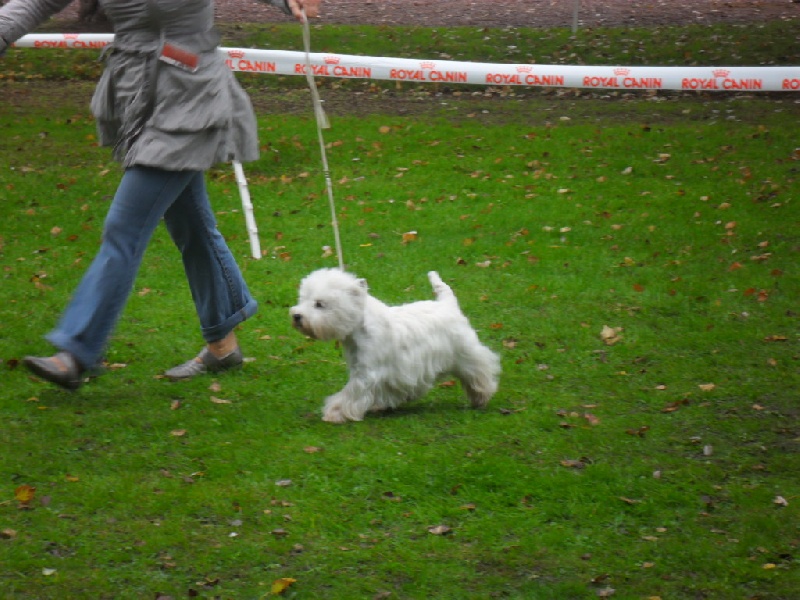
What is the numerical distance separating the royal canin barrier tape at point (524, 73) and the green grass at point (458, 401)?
1.20 m

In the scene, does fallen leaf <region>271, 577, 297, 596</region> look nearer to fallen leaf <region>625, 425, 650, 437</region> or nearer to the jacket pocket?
fallen leaf <region>625, 425, 650, 437</region>

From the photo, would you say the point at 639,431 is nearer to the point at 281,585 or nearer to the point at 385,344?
the point at 385,344

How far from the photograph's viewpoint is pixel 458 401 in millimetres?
6254


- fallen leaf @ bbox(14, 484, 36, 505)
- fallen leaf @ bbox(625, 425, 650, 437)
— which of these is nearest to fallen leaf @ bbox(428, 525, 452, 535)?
fallen leaf @ bbox(625, 425, 650, 437)

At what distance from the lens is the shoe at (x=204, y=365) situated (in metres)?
6.23

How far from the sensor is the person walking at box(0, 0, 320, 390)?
527cm

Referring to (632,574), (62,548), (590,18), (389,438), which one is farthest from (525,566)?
(590,18)

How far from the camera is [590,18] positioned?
18.1 m

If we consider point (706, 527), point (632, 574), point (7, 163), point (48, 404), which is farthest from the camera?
point (7, 163)

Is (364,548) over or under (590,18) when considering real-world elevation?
under

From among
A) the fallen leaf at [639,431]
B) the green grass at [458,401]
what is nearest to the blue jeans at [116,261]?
the green grass at [458,401]

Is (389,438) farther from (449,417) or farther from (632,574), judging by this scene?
(632,574)

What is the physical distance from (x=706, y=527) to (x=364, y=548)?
147cm

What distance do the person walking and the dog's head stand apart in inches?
33.3
